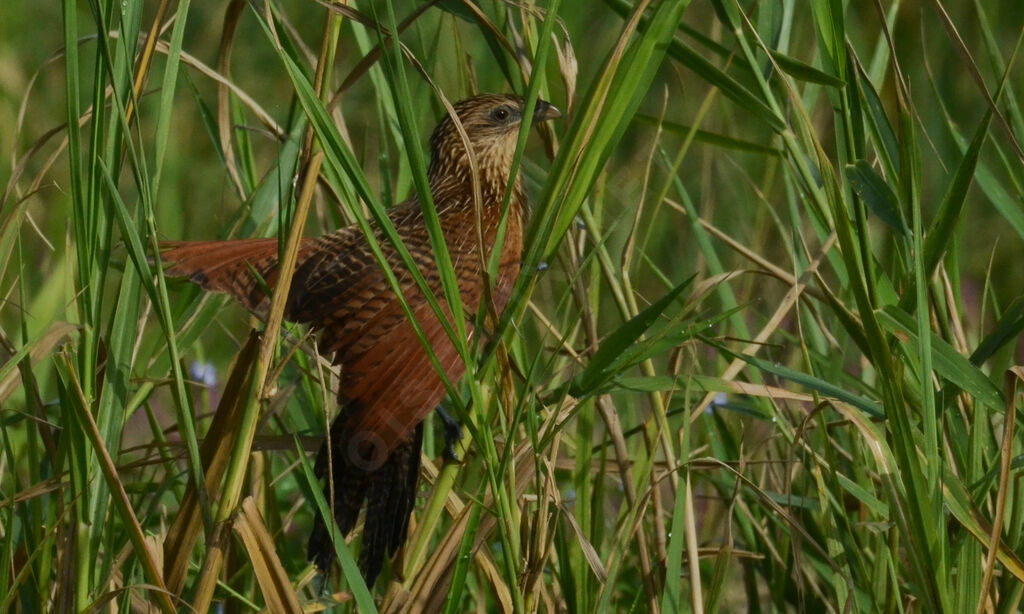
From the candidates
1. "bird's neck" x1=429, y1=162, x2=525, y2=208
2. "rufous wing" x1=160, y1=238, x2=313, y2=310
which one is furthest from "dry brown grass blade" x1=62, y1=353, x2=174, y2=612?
"bird's neck" x1=429, y1=162, x2=525, y2=208

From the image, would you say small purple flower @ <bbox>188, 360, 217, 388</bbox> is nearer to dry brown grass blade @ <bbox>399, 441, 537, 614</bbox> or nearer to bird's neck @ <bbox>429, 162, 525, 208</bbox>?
bird's neck @ <bbox>429, 162, 525, 208</bbox>

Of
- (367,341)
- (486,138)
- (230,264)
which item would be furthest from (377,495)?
(486,138)

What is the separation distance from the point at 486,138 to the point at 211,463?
1.18 m

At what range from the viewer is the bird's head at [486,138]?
242 cm

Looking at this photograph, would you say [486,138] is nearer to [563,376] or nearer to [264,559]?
[563,376]

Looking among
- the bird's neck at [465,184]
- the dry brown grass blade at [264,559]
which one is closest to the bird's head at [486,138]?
the bird's neck at [465,184]

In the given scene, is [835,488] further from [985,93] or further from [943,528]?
[985,93]

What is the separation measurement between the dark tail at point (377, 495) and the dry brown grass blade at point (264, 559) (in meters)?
0.31

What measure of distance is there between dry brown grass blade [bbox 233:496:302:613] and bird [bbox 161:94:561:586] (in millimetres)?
176

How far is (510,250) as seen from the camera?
1925 millimetres

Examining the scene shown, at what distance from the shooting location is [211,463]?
4.56 feet

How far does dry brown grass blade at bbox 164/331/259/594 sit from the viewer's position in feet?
4.50

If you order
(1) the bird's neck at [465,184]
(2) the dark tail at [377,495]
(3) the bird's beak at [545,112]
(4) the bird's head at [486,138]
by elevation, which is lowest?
(2) the dark tail at [377,495]

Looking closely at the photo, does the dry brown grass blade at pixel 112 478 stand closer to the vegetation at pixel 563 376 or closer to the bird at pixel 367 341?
the vegetation at pixel 563 376
